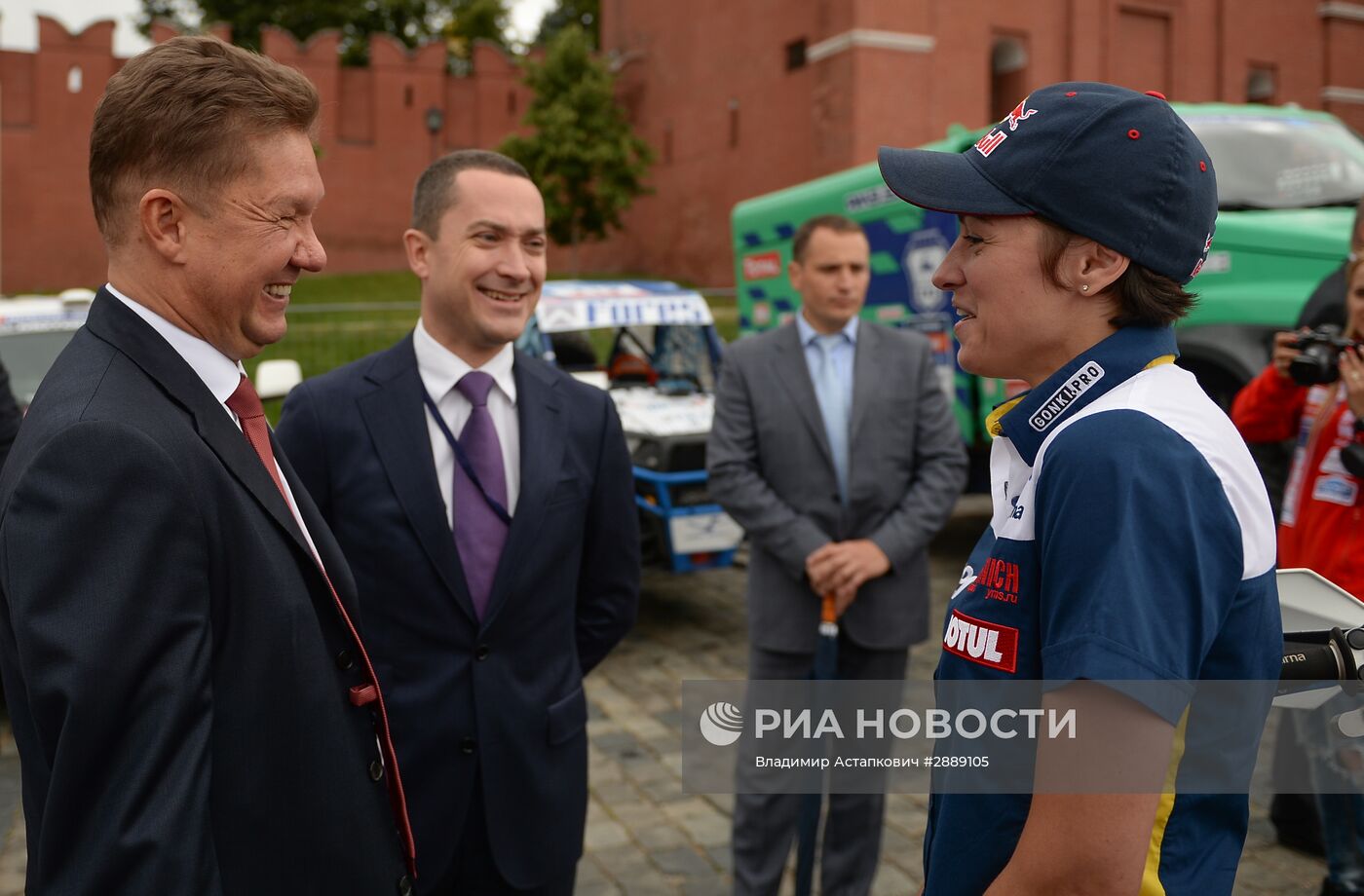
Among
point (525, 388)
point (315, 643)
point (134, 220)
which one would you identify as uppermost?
point (134, 220)

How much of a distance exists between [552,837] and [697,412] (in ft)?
16.1

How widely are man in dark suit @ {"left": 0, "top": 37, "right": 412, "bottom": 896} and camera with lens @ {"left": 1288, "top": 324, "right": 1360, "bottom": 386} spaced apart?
9.47 ft

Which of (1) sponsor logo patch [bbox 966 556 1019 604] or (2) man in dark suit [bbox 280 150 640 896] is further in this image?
(2) man in dark suit [bbox 280 150 640 896]

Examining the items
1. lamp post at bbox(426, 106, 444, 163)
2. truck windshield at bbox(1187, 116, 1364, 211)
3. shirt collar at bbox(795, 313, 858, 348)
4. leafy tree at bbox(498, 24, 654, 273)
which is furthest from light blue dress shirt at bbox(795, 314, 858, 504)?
lamp post at bbox(426, 106, 444, 163)

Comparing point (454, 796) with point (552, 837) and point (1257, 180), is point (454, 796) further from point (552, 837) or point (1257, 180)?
point (1257, 180)

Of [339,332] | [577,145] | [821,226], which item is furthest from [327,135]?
[821,226]

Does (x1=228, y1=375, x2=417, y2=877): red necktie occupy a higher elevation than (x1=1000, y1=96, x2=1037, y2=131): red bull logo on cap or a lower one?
lower

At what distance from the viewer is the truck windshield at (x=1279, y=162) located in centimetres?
668

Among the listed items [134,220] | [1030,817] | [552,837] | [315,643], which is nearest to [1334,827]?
[552,837]

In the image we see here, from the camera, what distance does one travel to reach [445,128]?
40.8m

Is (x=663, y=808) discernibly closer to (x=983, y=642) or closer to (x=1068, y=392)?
(x=983, y=642)

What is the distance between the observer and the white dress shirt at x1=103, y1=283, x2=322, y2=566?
5.34ft

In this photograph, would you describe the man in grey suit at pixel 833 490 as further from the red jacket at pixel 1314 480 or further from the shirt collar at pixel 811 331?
the red jacket at pixel 1314 480

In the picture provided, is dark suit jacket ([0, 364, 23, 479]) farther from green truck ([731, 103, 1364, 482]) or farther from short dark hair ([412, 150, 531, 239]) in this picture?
green truck ([731, 103, 1364, 482])
